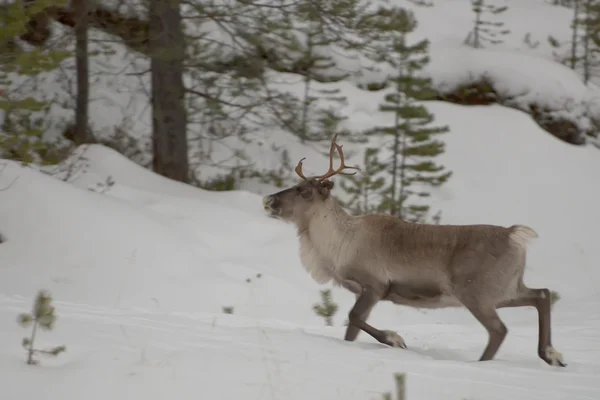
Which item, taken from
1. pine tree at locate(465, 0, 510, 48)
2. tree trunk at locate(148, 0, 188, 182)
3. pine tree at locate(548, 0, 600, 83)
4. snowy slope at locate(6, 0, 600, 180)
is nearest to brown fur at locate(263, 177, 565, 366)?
tree trunk at locate(148, 0, 188, 182)

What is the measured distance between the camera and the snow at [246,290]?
3.66m

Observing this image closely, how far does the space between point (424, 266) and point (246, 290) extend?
3.63m

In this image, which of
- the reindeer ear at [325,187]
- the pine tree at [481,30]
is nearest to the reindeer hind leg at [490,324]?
the reindeer ear at [325,187]

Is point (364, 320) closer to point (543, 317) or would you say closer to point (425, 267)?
point (425, 267)

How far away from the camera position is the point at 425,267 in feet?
19.4

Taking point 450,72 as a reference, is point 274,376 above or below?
above

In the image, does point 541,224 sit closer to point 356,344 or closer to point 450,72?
point 450,72

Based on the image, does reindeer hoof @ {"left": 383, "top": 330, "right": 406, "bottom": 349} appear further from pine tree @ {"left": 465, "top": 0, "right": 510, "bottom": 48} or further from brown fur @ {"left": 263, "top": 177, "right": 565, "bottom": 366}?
pine tree @ {"left": 465, "top": 0, "right": 510, "bottom": 48}

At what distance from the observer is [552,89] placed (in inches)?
787

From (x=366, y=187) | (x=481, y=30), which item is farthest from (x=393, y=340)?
(x=481, y=30)

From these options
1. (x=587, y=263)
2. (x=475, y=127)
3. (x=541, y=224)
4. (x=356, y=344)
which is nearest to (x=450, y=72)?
(x=475, y=127)

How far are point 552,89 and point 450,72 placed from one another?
268 cm

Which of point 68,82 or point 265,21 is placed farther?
point 68,82

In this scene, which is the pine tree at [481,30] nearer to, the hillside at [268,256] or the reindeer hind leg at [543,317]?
the hillside at [268,256]
